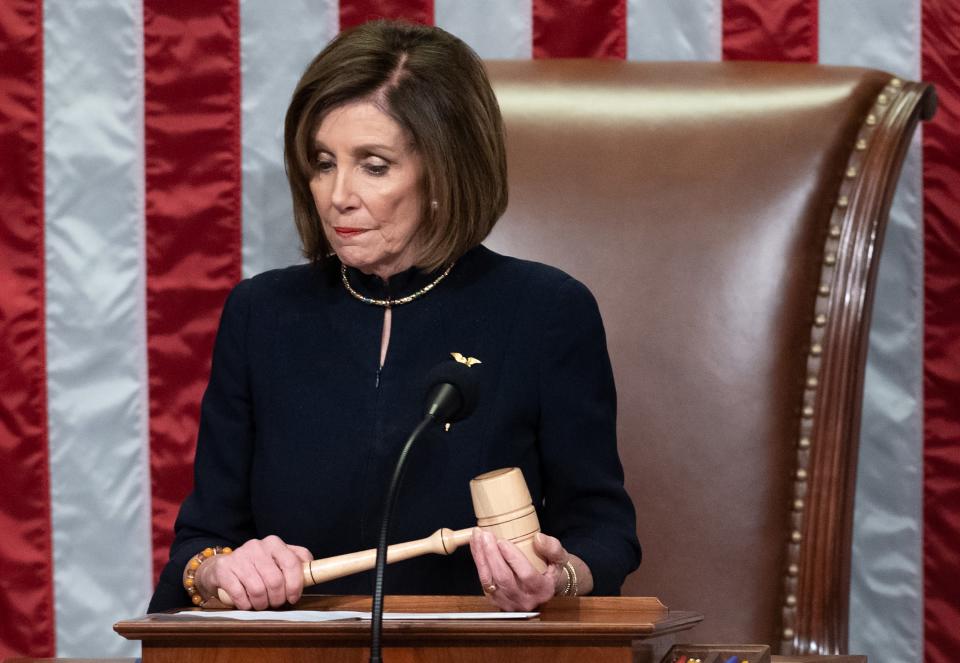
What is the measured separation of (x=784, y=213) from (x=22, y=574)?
134 centimetres

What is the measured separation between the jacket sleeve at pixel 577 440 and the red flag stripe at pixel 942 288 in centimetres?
79

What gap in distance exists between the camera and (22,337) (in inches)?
90.8

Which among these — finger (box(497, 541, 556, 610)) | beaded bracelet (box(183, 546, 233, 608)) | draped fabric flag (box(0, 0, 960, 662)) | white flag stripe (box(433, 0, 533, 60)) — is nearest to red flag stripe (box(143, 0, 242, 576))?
draped fabric flag (box(0, 0, 960, 662))

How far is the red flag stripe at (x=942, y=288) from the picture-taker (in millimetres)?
2211

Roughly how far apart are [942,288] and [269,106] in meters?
1.11

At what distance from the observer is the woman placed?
1562 mm

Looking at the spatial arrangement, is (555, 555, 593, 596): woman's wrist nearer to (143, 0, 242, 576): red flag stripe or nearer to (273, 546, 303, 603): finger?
(273, 546, 303, 603): finger

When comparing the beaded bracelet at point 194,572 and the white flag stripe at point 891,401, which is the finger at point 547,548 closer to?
the beaded bracelet at point 194,572

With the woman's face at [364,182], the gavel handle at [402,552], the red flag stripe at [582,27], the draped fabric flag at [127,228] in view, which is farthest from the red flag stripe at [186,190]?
the gavel handle at [402,552]

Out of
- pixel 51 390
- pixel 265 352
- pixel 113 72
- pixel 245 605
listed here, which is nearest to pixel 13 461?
pixel 51 390

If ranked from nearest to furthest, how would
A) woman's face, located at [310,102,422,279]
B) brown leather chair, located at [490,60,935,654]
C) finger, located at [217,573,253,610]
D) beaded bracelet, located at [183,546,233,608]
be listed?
finger, located at [217,573,253,610] < beaded bracelet, located at [183,546,233,608] < woman's face, located at [310,102,422,279] < brown leather chair, located at [490,60,935,654]

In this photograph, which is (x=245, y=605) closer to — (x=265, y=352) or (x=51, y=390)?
(x=265, y=352)

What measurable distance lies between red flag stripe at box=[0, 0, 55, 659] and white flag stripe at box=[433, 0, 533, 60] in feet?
2.19

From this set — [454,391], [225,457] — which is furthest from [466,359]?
[454,391]
